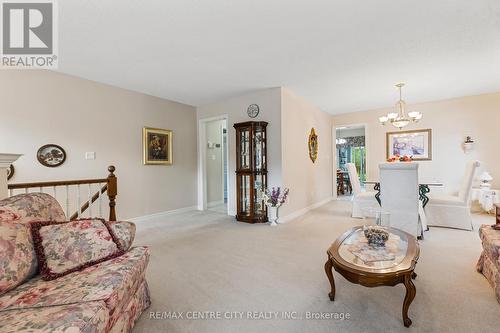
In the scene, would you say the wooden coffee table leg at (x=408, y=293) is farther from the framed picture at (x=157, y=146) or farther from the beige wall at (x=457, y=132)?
the beige wall at (x=457, y=132)

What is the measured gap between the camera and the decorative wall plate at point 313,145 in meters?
5.25

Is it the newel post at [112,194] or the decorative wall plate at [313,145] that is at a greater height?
the decorative wall plate at [313,145]

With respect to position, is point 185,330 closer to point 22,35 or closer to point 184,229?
point 184,229

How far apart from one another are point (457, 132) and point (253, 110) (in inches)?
178

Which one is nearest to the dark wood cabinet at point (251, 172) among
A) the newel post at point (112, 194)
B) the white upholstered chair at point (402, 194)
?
the white upholstered chair at point (402, 194)

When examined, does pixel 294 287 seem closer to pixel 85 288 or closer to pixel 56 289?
pixel 85 288

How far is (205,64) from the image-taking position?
3168 millimetres

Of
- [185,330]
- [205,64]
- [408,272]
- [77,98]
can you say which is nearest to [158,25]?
[205,64]

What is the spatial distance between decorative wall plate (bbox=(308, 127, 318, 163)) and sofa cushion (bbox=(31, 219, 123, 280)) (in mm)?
4459

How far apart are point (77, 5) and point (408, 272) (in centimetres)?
326

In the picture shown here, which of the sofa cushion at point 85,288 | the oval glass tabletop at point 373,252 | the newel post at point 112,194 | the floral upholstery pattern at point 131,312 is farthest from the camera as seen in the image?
the newel post at point 112,194

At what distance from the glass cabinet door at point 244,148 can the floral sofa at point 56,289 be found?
289cm

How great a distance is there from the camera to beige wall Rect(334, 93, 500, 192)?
4.62m

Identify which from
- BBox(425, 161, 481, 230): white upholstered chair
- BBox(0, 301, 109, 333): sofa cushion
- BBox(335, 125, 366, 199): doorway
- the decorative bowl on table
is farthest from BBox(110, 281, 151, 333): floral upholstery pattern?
BBox(335, 125, 366, 199): doorway
